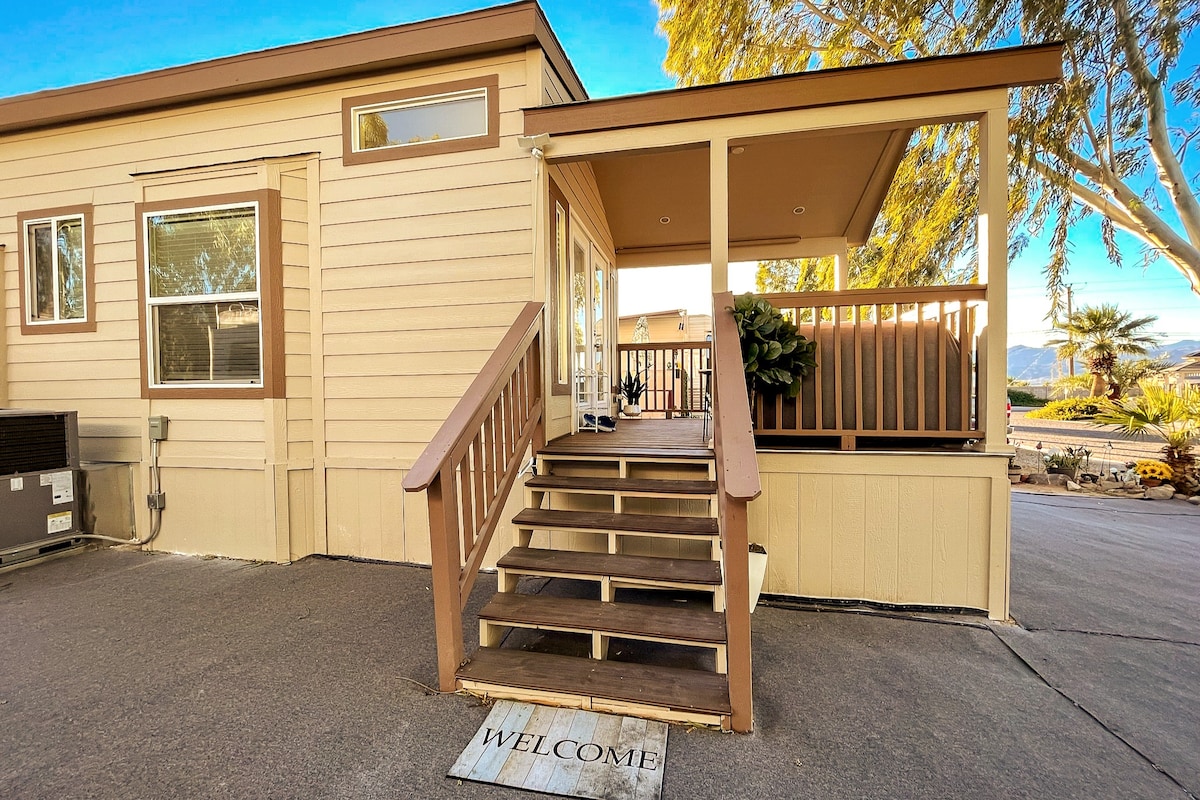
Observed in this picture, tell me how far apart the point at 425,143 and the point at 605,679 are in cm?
358

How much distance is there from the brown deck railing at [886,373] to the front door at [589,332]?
170cm

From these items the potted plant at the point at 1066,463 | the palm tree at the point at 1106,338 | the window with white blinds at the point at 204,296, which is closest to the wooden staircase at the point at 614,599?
the window with white blinds at the point at 204,296

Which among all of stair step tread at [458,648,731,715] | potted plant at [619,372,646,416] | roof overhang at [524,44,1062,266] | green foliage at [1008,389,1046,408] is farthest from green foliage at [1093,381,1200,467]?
green foliage at [1008,389,1046,408]

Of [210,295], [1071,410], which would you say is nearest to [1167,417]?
[1071,410]

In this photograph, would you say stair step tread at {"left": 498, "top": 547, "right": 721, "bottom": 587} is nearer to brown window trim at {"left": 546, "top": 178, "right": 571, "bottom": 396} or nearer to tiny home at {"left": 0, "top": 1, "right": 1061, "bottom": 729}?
tiny home at {"left": 0, "top": 1, "right": 1061, "bottom": 729}

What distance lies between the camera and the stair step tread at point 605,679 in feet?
6.05

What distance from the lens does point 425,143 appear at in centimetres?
346

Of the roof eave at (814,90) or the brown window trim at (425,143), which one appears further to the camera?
the brown window trim at (425,143)

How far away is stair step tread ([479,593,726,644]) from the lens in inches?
79.4

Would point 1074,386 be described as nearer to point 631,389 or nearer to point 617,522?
point 631,389

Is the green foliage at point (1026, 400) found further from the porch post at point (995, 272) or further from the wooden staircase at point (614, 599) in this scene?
the wooden staircase at point (614, 599)

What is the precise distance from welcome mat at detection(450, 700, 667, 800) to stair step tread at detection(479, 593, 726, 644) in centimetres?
32

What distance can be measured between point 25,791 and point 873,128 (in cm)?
476

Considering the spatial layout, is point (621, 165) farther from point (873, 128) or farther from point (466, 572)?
point (466, 572)
